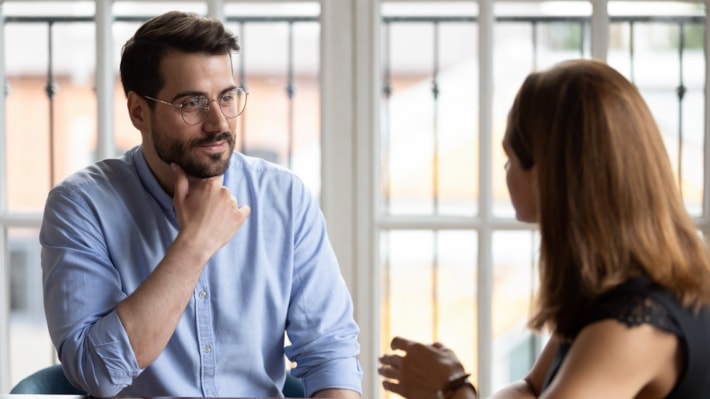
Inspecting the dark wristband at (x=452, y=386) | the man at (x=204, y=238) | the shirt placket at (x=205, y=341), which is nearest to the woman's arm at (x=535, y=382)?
the dark wristband at (x=452, y=386)

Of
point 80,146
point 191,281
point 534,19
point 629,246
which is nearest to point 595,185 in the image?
point 629,246

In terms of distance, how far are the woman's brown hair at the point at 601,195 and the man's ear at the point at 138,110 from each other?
1.08 metres

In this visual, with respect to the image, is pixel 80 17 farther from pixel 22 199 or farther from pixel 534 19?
pixel 22 199

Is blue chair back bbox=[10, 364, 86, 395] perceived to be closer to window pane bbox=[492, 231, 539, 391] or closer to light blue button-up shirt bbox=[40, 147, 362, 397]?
light blue button-up shirt bbox=[40, 147, 362, 397]

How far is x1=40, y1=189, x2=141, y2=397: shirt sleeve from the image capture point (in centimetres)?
191

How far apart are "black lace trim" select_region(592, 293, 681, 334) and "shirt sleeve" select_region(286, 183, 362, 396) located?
88 cm

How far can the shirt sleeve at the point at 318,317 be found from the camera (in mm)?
2170

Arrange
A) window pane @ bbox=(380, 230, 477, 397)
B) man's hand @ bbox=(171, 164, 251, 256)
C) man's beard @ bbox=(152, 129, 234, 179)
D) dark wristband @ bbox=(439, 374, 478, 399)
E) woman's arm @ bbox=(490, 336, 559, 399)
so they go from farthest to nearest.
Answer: window pane @ bbox=(380, 230, 477, 397), man's beard @ bbox=(152, 129, 234, 179), man's hand @ bbox=(171, 164, 251, 256), woman's arm @ bbox=(490, 336, 559, 399), dark wristband @ bbox=(439, 374, 478, 399)

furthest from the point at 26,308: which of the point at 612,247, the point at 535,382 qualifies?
the point at 612,247

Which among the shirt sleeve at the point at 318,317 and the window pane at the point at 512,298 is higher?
the shirt sleeve at the point at 318,317

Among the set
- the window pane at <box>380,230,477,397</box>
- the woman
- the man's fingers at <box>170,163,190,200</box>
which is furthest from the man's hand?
the window pane at <box>380,230,477,397</box>

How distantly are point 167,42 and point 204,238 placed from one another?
0.45m

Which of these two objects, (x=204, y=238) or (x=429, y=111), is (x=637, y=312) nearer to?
(x=204, y=238)

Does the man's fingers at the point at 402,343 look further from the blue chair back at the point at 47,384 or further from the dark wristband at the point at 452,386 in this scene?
the blue chair back at the point at 47,384
